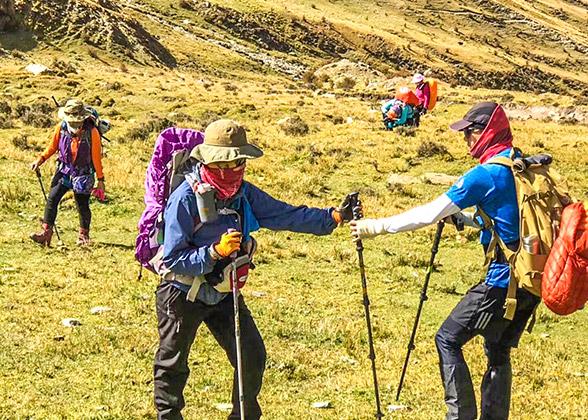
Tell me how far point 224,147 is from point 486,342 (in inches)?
107

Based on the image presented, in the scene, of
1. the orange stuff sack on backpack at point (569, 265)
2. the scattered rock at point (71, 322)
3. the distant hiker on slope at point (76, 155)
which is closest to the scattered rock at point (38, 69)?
the distant hiker on slope at point (76, 155)

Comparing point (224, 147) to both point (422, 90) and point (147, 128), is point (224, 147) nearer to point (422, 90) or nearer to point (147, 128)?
point (422, 90)

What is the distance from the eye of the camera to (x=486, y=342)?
5574 mm

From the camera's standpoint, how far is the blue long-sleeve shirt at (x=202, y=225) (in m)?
4.80

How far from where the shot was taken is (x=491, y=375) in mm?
5574

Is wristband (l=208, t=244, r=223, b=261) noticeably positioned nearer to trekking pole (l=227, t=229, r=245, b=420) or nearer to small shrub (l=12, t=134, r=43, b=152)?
trekking pole (l=227, t=229, r=245, b=420)

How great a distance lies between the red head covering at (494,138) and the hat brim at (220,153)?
1.85m

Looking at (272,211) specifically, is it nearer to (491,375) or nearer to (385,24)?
(491,375)

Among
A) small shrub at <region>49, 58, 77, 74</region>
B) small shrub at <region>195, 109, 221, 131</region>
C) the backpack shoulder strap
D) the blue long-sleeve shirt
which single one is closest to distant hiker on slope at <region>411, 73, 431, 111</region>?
small shrub at <region>195, 109, 221, 131</region>

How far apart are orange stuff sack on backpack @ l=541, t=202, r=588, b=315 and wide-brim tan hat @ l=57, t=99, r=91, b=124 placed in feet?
27.2

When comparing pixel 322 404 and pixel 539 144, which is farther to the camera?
pixel 539 144

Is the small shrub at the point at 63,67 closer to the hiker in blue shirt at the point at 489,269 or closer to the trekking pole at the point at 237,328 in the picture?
the trekking pole at the point at 237,328

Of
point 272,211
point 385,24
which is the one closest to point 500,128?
point 272,211

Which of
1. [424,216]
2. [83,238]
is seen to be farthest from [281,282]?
[424,216]
